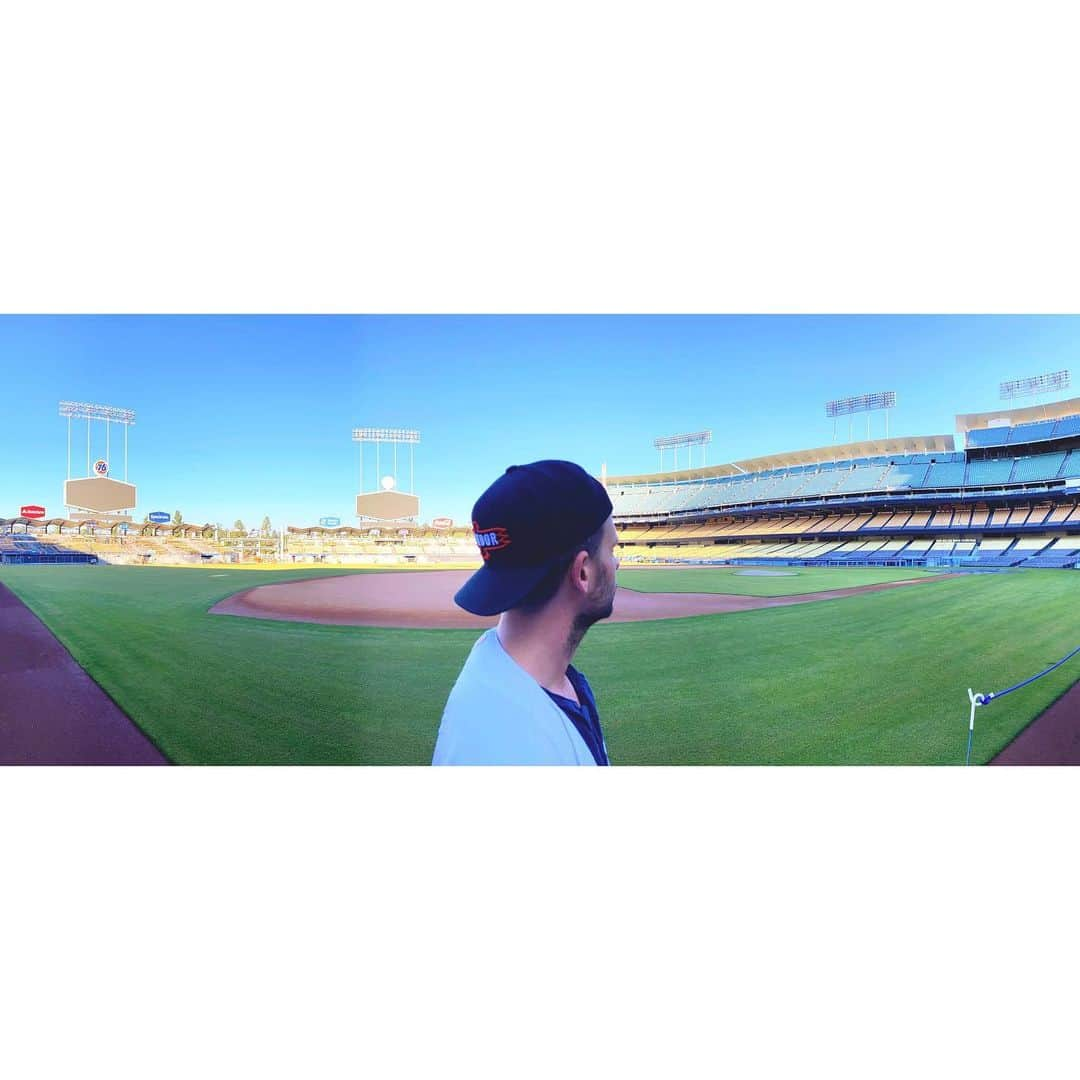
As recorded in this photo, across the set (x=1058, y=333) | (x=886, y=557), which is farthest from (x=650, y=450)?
(x=886, y=557)

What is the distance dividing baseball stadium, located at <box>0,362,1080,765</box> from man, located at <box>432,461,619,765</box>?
1112 millimetres

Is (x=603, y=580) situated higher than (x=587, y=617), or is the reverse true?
(x=603, y=580)

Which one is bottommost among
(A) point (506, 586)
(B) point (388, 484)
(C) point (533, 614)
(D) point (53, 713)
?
(D) point (53, 713)

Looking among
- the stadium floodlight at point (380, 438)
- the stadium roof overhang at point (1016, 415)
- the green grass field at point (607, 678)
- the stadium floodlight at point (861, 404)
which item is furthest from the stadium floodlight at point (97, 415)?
the stadium roof overhang at point (1016, 415)

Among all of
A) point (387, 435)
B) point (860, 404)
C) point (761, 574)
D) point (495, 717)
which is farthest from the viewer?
point (761, 574)

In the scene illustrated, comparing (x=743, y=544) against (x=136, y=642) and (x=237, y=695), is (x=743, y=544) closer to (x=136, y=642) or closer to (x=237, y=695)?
(x=237, y=695)

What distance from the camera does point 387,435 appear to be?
3215 mm

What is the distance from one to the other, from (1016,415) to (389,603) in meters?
5.39

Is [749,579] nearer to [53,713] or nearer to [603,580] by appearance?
[603,580]

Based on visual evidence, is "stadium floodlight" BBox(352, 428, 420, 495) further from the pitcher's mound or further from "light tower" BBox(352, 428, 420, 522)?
the pitcher's mound

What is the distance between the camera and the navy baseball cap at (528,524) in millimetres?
1588

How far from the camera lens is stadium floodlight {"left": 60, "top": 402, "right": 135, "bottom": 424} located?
3.30 meters

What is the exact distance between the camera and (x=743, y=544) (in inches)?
181

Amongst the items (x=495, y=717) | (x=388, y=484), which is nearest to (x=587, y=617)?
(x=495, y=717)
